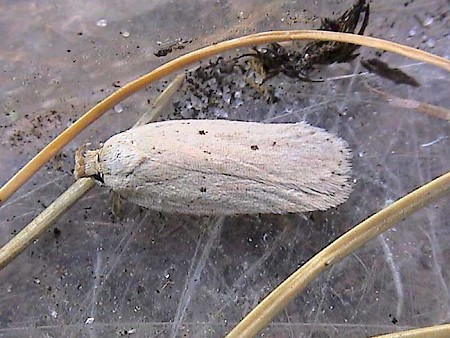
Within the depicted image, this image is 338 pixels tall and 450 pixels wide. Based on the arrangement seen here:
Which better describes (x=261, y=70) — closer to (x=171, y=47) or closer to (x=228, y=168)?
(x=171, y=47)

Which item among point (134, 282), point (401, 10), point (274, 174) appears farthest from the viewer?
point (401, 10)

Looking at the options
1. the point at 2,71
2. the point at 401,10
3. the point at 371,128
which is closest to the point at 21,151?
the point at 2,71

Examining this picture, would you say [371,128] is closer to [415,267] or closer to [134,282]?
[415,267]

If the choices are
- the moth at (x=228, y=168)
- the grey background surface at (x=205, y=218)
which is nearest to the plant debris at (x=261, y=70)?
the grey background surface at (x=205, y=218)

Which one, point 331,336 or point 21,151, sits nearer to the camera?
point 331,336

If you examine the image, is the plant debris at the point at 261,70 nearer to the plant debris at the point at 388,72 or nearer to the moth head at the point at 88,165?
the plant debris at the point at 388,72

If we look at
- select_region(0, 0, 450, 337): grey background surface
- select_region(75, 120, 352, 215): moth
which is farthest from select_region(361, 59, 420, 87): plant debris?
select_region(75, 120, 352, 215): moth
